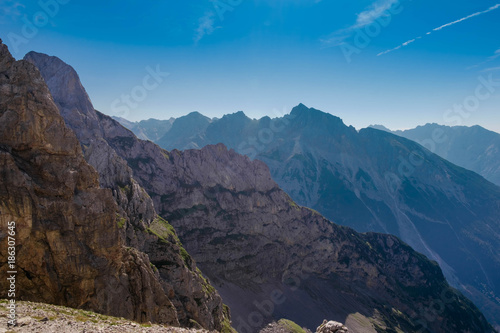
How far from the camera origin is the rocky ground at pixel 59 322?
27.8m

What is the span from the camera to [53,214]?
4738 centimetres

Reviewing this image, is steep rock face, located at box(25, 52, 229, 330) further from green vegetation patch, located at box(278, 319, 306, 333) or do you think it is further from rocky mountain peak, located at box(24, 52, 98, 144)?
green vegetation patch, located at box(278, 319, 306, 333)

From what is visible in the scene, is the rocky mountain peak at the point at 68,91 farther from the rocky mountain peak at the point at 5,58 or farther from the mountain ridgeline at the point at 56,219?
the mountain ridgeline at the point at 56,219

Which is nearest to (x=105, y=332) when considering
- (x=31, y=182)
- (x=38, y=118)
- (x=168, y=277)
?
(x=31, y=182)

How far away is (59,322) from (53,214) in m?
22.3

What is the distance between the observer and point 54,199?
157 ft

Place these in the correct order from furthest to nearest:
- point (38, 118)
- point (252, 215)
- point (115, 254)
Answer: point (252, 215), point (115, 254), point (38, 118)

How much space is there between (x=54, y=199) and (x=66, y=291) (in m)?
14.3

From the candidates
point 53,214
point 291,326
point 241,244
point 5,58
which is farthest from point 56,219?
point 241,244

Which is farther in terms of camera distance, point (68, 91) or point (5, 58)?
point (68, 91)

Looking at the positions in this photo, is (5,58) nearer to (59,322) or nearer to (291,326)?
(59,322)

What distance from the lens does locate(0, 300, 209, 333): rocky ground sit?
91.3ft

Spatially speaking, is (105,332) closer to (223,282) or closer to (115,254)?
(115,254)

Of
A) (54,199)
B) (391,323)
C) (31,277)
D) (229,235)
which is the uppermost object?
(54,199)
